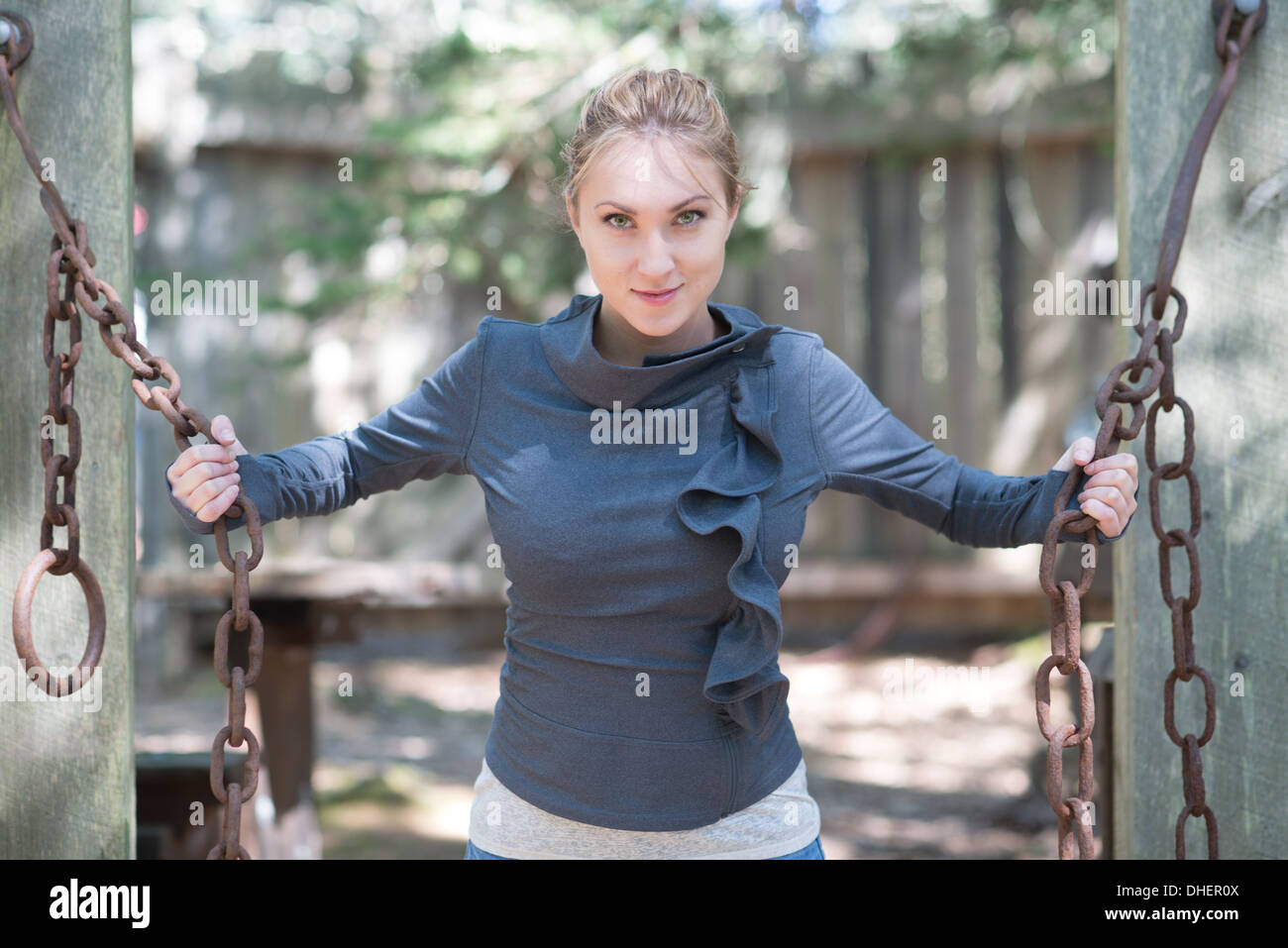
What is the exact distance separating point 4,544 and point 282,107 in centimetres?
477

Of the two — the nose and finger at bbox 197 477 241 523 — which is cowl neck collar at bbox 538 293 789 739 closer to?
the nose

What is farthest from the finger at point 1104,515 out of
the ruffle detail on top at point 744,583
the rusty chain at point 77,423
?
the rusty chain at point 77,423

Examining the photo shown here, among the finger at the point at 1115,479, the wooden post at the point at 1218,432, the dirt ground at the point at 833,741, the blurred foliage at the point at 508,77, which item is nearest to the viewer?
the finger at the point at 1115,479

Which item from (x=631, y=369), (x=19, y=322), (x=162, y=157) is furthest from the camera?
(x=162, y=157)

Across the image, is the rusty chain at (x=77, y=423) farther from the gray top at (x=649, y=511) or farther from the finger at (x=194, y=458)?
the gray top at (x=649, y=511)

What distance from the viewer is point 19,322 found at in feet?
6.89

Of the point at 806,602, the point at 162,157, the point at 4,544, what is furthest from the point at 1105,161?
the point at 4,544

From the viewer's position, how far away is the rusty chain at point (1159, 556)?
1.65m

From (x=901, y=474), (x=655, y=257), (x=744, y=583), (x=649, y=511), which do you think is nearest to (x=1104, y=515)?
(x=901, y=474)

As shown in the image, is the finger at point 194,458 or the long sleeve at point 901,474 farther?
the long sleeve at point 901,474

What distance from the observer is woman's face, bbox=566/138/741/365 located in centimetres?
184

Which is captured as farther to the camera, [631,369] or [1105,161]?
[1105,161]

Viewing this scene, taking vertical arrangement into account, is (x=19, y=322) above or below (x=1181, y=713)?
above
